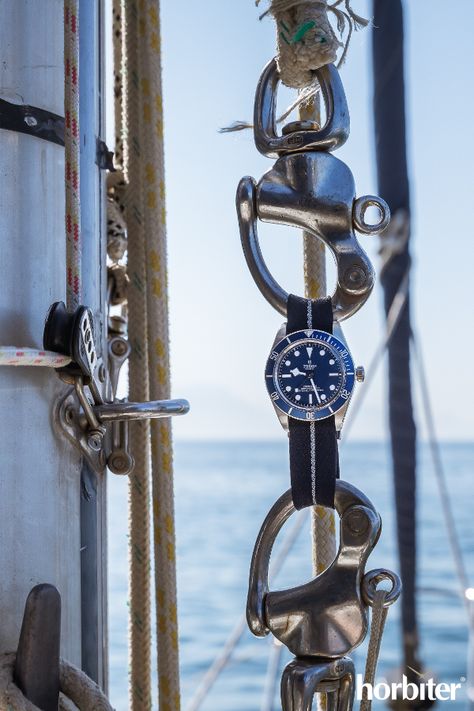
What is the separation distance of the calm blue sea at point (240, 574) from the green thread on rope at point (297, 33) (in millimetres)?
2637

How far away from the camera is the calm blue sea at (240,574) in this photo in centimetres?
568

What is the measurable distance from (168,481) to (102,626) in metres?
0.16

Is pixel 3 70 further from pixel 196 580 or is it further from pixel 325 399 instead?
pixel 196 580

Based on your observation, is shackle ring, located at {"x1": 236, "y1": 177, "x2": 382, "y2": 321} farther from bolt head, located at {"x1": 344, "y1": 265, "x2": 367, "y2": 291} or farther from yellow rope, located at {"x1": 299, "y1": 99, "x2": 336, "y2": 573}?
yellow rope, located at {"x1": 299, "y1": 99, "x2": 336, "y2": 573}

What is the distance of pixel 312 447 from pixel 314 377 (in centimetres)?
4

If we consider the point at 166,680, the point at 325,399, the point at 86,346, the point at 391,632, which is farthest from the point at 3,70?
the point at 391,632

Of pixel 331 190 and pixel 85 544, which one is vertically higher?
pixel 331 190

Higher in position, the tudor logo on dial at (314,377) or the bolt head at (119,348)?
the bolt head at (119,348)

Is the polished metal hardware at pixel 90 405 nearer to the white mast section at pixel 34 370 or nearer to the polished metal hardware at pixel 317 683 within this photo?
the white mast section at pixel 34 370

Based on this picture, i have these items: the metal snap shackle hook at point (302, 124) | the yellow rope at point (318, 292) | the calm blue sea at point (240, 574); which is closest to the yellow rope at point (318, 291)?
the yellow rope at point (318, 292)

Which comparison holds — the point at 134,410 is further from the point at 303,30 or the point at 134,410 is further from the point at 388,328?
the point at 388,328

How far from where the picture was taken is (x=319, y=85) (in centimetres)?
68

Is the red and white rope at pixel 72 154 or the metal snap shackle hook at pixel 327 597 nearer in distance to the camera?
the metal snap shackle hook at pixel 327 597

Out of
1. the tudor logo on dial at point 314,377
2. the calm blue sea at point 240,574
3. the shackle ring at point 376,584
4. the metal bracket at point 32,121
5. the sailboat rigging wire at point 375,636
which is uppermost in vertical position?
the metal bracket at point 32,121
